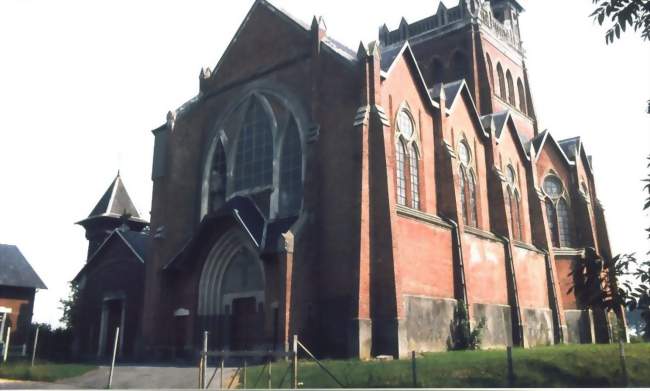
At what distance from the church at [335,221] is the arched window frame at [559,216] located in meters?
0.09

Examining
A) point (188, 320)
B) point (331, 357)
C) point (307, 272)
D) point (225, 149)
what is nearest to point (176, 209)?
point (225, 149)

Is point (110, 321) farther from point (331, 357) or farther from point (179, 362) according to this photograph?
point (331, 357)

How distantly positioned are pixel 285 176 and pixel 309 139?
2448mm

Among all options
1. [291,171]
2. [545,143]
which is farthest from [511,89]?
[291,171]

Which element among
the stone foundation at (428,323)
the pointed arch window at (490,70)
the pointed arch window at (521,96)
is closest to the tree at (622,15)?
the stone foundation at (428,323)

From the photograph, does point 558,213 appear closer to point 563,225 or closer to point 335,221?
point 563,225

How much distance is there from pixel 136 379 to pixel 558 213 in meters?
27.7

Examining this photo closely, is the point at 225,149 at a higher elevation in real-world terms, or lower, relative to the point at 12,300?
higher

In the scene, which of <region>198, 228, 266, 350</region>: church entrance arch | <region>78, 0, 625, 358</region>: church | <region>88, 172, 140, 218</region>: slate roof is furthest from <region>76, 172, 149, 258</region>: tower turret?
<region>198, 228, 266, 350</region>: church entrance arch

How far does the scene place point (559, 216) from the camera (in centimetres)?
3575

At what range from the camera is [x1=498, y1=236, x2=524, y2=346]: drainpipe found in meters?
26.9

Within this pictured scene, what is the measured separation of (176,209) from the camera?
28062mm

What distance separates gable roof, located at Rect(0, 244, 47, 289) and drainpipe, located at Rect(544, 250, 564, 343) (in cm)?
3589

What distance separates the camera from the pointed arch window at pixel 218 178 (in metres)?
27.9
